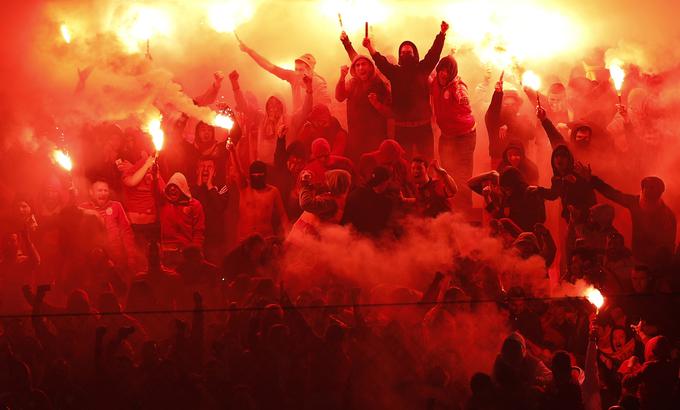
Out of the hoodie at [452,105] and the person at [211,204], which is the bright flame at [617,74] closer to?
the hoodie at [452,105]

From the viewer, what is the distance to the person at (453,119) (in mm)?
11648

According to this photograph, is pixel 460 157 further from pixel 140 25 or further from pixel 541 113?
pixel 140 25

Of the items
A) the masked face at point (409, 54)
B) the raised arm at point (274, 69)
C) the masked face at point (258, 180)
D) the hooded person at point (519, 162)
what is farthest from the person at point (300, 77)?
the hooded person at point (519, 162)

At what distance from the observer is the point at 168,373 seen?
1106cm

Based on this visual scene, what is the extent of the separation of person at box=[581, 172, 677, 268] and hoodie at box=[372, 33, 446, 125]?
1953 mm

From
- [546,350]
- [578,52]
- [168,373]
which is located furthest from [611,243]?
[168,373]

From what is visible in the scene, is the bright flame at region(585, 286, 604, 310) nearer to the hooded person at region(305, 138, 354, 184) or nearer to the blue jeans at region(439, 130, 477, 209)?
the blue jeans at region(439, 130, 477, 209)

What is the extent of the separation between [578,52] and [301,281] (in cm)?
370

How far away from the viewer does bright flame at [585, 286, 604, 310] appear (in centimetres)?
1077

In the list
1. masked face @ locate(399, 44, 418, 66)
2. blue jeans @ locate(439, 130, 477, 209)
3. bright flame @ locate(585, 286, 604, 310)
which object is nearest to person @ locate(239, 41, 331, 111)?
masked face @ locate(399, 44, 418, 66)

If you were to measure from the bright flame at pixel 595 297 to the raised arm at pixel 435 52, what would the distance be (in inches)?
110

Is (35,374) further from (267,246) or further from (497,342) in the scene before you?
(497,342)

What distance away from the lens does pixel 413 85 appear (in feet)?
38.8

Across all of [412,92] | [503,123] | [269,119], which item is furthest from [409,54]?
[269,119]
